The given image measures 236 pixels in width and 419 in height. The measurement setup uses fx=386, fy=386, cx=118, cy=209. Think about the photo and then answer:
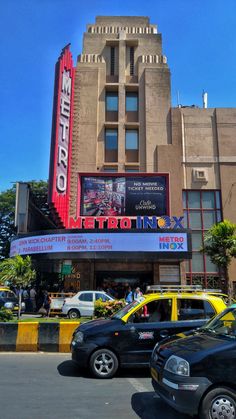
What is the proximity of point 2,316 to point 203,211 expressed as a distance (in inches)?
821

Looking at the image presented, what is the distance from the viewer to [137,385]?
23.6 ft

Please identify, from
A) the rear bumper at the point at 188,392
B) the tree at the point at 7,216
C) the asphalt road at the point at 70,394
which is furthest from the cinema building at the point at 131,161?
the tree at the point at 7,216

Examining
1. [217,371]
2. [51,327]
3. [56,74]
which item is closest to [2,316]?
[51,327]

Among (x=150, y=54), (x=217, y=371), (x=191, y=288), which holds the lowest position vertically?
(x=217, y=371)

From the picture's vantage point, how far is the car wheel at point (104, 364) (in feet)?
24.9

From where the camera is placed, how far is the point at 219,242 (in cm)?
2247

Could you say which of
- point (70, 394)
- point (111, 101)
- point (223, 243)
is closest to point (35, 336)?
point (70, 394)

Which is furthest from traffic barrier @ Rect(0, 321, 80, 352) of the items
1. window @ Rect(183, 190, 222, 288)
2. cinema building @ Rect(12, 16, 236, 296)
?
window @ Rect(183, 190, 222, 288)

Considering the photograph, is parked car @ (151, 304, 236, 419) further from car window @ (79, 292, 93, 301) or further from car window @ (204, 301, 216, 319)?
car window @ (79, 292, 93, 301)

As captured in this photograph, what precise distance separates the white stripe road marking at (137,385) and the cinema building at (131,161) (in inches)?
635

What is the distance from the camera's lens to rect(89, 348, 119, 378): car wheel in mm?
7602

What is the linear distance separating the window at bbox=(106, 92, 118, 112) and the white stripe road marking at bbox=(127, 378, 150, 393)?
26.6 m

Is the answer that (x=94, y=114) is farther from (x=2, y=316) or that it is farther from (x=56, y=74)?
(x=2, y=316)

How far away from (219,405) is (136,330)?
3175mm
